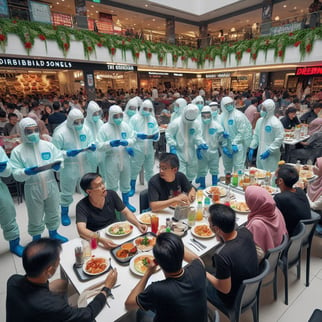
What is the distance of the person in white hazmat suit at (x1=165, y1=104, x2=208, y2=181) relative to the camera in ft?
14.4

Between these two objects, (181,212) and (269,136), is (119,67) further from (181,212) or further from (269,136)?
(181,212)

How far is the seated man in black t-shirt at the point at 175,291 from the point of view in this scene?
4.21 feet

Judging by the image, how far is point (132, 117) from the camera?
15.7 ft

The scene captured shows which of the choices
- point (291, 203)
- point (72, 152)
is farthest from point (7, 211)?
point (291, 203)

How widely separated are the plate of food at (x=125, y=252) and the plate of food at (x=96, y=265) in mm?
106

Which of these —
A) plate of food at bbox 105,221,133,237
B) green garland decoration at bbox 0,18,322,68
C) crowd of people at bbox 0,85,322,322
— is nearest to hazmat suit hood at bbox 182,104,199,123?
crowd of people at bbox 0,85,322,322

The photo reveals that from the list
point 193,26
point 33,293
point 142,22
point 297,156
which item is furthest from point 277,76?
point 33,293

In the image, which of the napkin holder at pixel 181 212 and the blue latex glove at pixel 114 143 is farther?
the blue latex glove at pixel 114 143

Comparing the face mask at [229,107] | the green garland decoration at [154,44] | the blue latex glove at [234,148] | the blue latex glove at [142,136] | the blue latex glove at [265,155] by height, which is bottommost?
the blue latex glove at [265,155]

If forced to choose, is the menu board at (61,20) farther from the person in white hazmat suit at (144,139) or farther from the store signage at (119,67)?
the person in white hazmat suit at (144,139)

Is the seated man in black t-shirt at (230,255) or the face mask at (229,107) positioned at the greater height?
the face mask at (229,107)

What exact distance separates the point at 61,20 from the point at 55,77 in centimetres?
567

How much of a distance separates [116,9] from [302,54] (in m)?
9.83

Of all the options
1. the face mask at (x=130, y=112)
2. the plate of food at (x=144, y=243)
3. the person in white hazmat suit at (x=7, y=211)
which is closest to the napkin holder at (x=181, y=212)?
the plate of food at (x=144, y=243)
